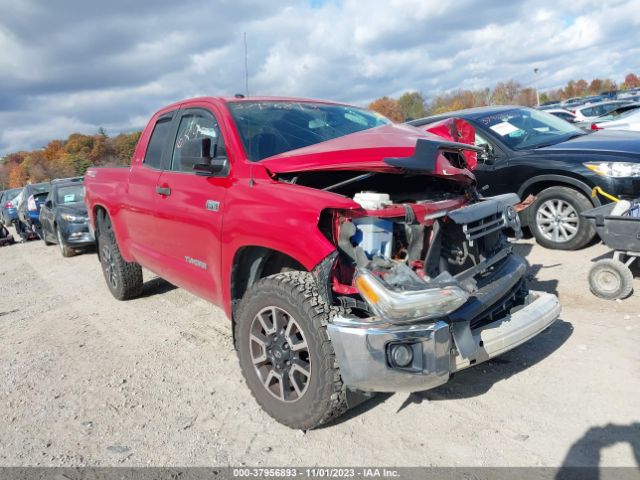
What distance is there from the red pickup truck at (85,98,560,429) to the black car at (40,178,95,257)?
7.00m

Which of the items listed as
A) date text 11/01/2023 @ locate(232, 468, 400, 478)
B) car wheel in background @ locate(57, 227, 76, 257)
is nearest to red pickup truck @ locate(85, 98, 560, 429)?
date text 11/01/2023 @ locate(232, 468, 400, 478)

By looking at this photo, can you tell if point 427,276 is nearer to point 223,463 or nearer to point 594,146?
point 223,463

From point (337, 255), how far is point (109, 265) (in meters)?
4.43

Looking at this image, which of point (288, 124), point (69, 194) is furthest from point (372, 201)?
point (69, 194)

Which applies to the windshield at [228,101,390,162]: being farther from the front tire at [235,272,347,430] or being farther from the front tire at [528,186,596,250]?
the front tire at [528,186,596,250]

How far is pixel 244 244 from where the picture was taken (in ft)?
10.8

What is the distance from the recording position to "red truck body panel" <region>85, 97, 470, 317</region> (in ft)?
9.52

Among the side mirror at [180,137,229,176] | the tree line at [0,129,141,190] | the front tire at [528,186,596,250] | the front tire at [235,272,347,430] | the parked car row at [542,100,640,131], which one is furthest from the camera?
the tree line at [0,129,141,190]

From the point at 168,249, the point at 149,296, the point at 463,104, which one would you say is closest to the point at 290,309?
the point at 168,249

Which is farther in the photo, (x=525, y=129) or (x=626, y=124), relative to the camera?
(x=626, y=124)

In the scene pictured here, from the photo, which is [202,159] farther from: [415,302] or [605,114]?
[605,114]

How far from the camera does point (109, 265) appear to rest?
627 centimetres

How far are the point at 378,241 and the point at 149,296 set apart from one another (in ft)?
14.0

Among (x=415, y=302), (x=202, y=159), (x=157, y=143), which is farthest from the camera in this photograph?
(x=157, y=143)
